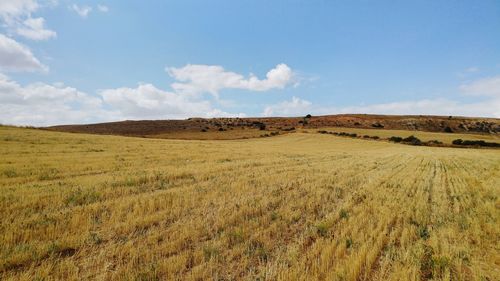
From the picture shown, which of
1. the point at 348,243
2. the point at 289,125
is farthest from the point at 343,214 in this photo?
the point at 289,125

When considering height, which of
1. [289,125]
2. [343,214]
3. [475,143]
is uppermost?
[289,125]

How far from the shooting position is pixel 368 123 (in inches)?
4085

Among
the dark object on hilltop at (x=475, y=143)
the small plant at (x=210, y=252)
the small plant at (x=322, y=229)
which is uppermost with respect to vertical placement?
the small plant at (x=210, y=252)

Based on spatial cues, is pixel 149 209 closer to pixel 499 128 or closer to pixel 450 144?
pixel 450 144

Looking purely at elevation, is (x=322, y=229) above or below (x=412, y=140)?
above

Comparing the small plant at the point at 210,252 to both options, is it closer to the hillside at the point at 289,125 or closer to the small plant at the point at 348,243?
the small plant at the point at 348,243

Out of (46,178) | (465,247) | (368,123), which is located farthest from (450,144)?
(46,178)

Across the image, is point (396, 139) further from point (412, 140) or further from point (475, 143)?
point (475, 143)

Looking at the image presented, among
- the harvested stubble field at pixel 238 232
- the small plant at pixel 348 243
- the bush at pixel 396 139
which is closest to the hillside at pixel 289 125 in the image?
the bush at pixel 396 139

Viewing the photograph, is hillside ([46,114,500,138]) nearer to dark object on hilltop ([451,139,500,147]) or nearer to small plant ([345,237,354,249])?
dark object on hilltop ([451,139,500,147])

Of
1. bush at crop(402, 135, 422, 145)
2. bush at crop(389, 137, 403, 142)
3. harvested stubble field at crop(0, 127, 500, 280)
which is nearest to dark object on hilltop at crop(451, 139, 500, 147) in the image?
bush at crop(402, 135, 422, 145)

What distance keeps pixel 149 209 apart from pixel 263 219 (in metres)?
3.29

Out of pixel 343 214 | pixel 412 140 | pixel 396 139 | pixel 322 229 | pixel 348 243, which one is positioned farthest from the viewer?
pixel 396 139

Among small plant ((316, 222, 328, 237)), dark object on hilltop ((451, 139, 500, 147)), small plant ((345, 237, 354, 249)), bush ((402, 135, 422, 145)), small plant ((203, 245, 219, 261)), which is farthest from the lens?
bush ((402, 135, 422, 145))
